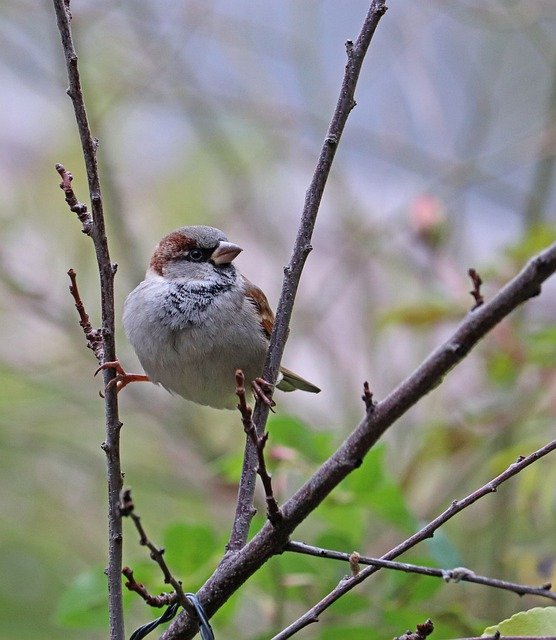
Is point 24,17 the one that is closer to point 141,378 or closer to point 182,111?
point 182,111

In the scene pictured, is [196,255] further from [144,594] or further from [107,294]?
[144,594]

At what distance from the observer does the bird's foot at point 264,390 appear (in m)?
1.42

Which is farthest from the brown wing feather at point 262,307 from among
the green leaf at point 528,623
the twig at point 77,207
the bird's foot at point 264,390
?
the green leaf at point 528,623

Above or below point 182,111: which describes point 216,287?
below

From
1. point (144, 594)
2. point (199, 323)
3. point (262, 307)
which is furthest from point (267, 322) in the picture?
point (144, 594)

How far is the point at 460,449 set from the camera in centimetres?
242

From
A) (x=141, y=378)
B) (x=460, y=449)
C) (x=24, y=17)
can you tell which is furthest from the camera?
(x=24, y=17)

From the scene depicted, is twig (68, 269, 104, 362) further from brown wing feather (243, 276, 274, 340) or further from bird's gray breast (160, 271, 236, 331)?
brown wing feather (243, 276, 274, 340)

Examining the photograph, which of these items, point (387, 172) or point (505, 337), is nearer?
point (505, 337)

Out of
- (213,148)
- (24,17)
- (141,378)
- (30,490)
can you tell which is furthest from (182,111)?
(141,378)

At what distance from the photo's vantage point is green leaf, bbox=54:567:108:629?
1.76m

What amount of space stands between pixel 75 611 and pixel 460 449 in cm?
112

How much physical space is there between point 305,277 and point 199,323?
9.77 ft

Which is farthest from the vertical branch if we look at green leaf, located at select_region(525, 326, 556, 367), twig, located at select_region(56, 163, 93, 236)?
green leaf, located at select_region(525, 326, 556, 367)
